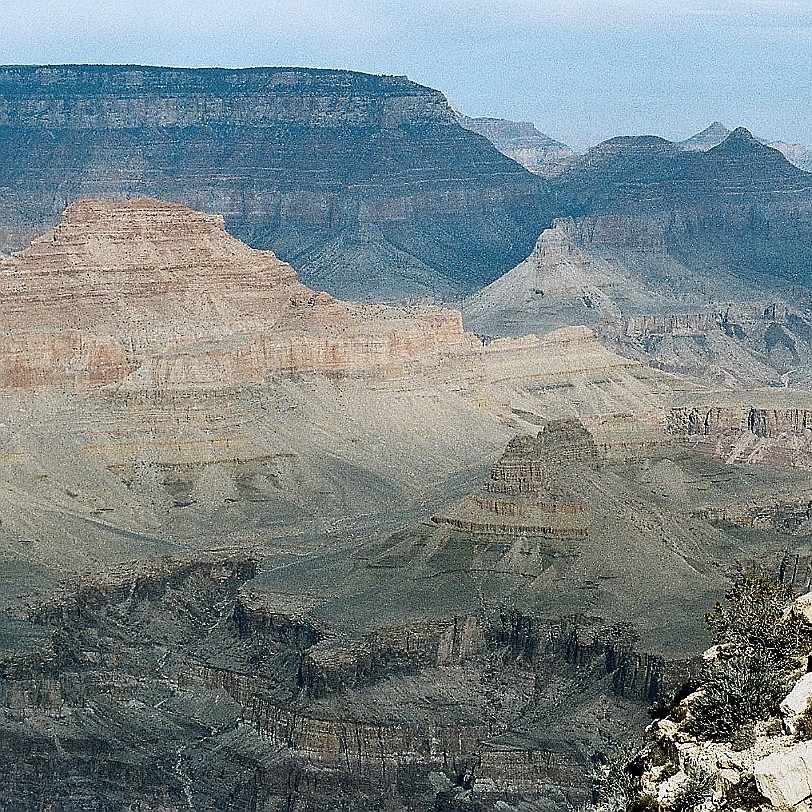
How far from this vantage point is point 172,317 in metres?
124

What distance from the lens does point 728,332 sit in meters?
185

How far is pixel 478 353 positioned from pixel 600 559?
181 ft

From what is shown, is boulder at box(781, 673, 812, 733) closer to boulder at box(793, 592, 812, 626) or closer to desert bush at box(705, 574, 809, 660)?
desert bush at box(705, 574, 809, 660)

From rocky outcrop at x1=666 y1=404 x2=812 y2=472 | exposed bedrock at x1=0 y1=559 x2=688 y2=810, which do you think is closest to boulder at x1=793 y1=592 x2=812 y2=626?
exposed bedrock at x1=0 y1=559 x2=688 y2=810

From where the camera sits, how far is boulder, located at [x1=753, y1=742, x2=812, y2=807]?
18.8 meters

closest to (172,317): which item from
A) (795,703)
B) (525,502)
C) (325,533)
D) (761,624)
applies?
(325,533)

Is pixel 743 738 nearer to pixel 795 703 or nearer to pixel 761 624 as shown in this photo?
pixel 795 703

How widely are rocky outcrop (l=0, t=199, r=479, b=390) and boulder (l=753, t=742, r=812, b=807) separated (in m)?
93.1

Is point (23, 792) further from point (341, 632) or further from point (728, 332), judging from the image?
point (728, 332)

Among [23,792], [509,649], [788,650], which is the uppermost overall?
[788,650]

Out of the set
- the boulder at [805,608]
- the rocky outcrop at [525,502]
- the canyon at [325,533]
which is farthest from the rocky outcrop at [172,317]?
the boulder at [805,608]

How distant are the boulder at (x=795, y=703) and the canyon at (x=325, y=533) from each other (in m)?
38.4

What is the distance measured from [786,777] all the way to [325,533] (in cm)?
7406

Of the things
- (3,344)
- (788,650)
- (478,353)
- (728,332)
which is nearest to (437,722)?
(788,650)
